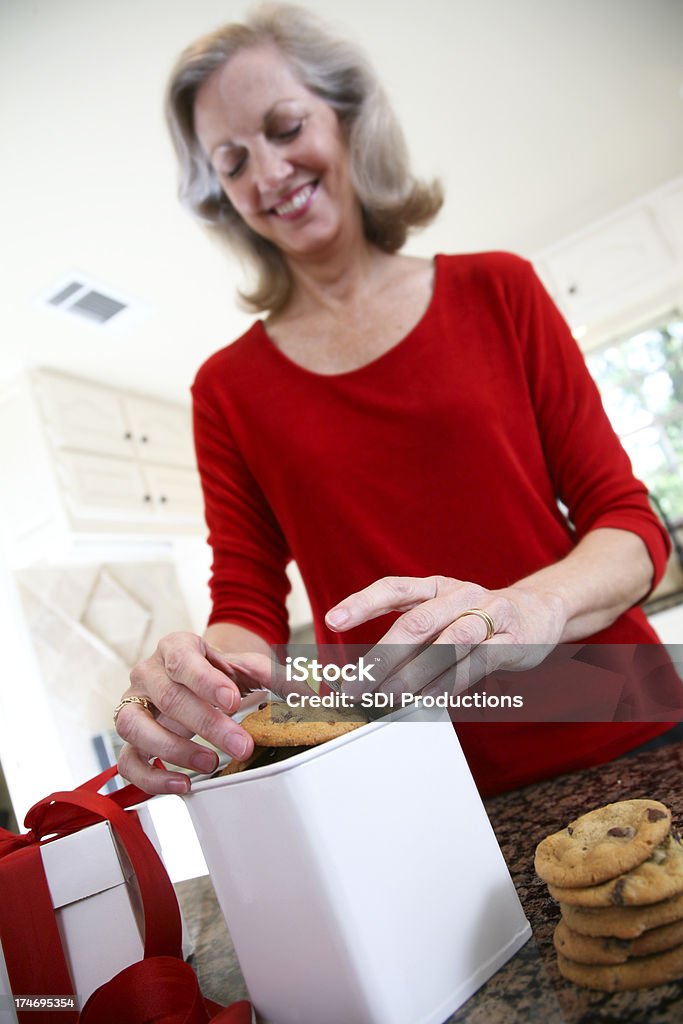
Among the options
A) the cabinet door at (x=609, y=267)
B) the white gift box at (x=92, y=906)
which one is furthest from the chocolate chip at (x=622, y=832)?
the cabinet door at (x=609, y=267)

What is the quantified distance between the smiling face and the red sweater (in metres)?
0.12

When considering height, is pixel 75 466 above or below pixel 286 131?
above

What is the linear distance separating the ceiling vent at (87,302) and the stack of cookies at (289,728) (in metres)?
2.04

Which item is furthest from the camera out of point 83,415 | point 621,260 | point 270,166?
point 621,260

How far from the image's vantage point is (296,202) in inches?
27.9

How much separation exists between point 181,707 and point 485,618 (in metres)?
0.15

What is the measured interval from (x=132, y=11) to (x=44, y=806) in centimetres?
152

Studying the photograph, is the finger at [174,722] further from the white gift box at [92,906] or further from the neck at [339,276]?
the neck at [339,276]

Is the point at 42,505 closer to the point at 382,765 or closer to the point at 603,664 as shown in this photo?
the point at 603,664

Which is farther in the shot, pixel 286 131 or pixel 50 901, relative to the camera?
pixel 286 131

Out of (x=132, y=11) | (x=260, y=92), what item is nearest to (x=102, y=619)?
(x=132, y=11)

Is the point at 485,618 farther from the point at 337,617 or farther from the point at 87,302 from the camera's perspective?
the point at 87,302

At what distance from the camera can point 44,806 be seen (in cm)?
39

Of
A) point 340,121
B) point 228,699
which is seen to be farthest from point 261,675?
point 340,121
